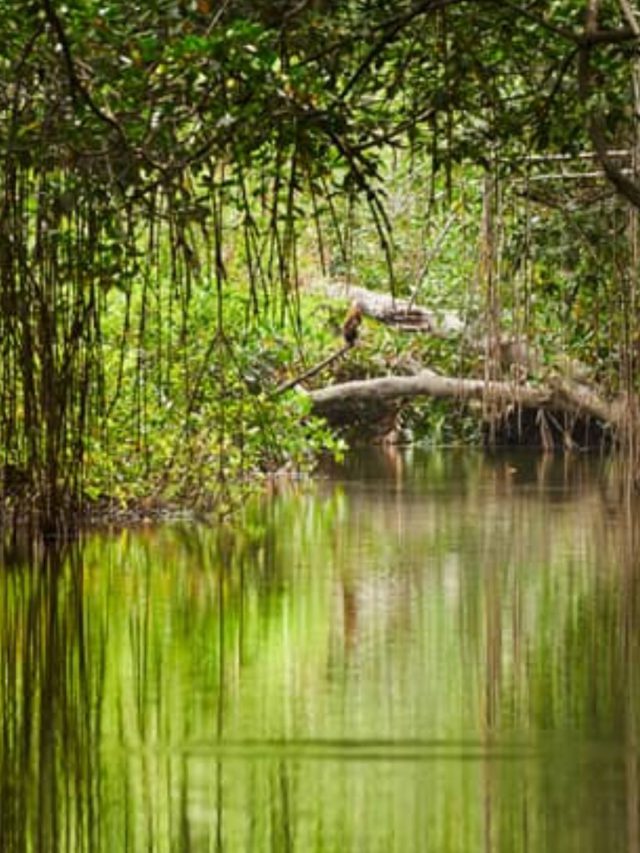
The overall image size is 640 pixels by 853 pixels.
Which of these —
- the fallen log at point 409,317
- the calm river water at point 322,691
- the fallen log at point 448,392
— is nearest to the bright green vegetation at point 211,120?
the calm river water at point 322,691

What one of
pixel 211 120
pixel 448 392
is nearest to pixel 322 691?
pixel 211 120

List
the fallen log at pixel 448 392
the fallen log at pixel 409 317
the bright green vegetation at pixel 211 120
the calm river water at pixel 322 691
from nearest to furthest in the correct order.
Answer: the calm river water at pixel 322 691 < the bright green vegetation at pixel 211 120 < the fallen log at pixel 448 392 < the fallen log at pixel 409 317

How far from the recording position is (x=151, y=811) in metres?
6.09

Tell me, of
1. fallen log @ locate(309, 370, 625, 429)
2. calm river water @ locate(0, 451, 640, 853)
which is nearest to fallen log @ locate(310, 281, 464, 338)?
fallen log @ locate(309, 370, 625, 429)

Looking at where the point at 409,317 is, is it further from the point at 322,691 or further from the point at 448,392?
the point at 322,691

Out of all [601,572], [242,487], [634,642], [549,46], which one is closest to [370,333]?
[242,487]

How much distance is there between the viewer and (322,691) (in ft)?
27.4

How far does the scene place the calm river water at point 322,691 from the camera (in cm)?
601

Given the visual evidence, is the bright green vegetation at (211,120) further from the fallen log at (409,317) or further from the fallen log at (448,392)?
the fallen log at (409,317)

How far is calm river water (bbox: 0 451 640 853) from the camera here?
6.01 m

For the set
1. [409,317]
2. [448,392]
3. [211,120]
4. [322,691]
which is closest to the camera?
[211,120]

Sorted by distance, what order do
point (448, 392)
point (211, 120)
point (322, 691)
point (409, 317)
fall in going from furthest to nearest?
1. point (448, 392)
2. point (409, 317)
3. point (322, 691)
4. point (211, 120)

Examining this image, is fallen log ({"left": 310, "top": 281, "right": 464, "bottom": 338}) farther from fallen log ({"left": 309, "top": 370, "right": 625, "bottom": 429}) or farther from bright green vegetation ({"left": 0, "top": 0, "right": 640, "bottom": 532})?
bright green vegetation ({"left": 0, "top": 0, "right": 640, "bottom": 532})

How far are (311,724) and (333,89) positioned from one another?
201cm
